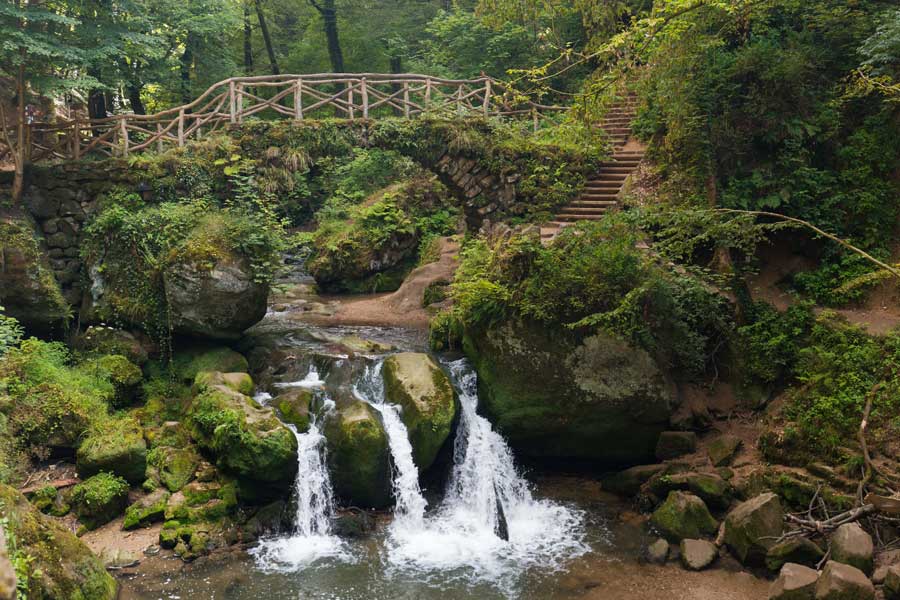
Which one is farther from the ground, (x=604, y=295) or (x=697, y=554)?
(x=604, y=295)

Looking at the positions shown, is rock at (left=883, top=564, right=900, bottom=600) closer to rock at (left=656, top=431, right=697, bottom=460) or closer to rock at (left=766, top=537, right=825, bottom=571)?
rock at (left=766, top=537, right=825, bottom=571)

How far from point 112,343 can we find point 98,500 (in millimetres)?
3684

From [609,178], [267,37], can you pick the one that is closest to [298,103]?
[609,178]

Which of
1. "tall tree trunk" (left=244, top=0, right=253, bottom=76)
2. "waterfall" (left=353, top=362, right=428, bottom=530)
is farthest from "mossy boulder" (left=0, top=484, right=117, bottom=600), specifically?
"tall tree trunk" (left=244, top=0, right=253, bottom=76)

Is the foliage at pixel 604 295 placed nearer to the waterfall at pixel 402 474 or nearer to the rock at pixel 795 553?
the waterfall at pixel 402 474

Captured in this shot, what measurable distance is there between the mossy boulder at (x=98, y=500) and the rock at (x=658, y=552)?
7.06 m

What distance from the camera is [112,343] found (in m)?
11.8

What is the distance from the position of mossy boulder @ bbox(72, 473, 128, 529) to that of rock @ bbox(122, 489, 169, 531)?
197 millimetres

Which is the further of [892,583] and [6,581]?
[892,583]

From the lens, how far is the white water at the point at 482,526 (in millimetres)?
8469

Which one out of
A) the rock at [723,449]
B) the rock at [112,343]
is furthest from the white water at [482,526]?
the rock at [112,343]

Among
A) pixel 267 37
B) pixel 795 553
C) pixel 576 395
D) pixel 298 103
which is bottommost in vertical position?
pixel 795 553

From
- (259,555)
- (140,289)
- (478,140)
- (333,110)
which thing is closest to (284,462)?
(259,555)

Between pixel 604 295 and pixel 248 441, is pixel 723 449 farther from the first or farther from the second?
pixel 248 441
